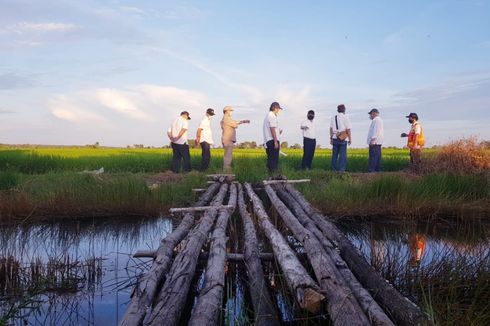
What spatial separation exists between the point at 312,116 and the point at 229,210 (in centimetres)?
695

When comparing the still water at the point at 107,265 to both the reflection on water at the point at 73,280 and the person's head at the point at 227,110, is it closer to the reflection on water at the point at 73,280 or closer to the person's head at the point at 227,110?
the reflection on water at the point at 73,280

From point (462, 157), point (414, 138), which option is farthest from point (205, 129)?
point (462, 157)

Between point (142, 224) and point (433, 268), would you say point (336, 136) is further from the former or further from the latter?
point (433, 268)

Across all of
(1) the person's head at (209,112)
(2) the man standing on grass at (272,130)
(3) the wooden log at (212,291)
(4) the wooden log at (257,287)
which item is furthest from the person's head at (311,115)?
(3) the wooden log at (212,291)

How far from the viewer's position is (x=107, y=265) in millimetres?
5117

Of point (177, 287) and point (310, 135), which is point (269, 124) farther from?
point (177, 287)

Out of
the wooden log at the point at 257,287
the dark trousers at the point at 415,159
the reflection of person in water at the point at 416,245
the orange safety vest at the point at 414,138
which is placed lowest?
the reflection of person in water at the point at 416,245

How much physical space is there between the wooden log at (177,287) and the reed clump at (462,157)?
10.9 meters

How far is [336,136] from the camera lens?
13.3 metres

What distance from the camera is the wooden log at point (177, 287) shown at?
2854 millimetres

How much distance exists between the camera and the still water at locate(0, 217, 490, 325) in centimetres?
373

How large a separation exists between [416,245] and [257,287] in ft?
11.2

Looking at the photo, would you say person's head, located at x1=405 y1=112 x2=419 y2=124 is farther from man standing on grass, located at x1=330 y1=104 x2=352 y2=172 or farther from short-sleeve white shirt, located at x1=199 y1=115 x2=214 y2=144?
short-sleeve white shirt, located at x1=199 y1=115 x2=214 y2=144

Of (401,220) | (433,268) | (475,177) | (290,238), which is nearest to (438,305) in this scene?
(433,268)
